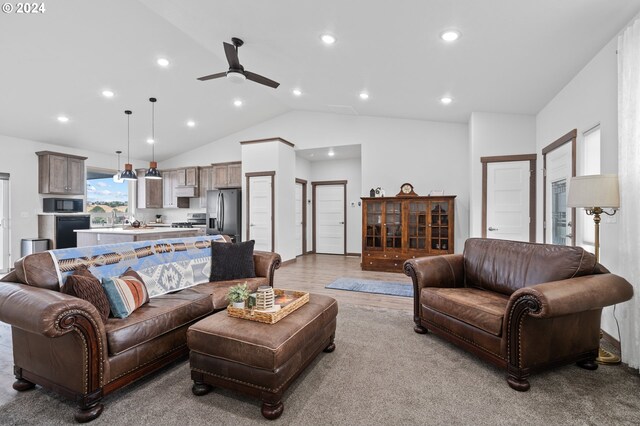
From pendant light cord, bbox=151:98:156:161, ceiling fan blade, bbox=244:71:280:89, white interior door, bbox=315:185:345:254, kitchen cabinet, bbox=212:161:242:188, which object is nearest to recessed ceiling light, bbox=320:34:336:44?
ceiling fan blade, bbox=244:71:280:89

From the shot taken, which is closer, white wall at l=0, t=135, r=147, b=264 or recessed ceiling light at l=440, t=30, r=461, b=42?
recessed ceiling light at l=440, t=30, r=461, b=42

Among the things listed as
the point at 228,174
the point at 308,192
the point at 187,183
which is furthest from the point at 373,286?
the point at 187,183

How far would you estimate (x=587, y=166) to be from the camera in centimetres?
322

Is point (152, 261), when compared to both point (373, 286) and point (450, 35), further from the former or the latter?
point (450, 35)

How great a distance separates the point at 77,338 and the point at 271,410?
3.76ft

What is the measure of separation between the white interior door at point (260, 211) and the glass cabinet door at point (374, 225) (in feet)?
6.67

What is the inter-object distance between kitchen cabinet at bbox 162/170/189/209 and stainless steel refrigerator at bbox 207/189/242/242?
154cm

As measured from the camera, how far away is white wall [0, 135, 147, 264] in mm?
5828

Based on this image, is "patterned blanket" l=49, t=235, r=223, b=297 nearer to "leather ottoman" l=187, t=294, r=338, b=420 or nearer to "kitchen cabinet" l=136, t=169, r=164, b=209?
"leather ottoman" l=187, t=294, r=338, b=420

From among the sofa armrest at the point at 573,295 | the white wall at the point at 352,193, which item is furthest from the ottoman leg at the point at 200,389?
the white wall at the point at 352,193

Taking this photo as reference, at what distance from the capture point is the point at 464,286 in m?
3.16

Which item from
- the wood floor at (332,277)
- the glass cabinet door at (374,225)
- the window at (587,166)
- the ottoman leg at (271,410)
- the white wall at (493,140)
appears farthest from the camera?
the glass cabinet door at (374,225)

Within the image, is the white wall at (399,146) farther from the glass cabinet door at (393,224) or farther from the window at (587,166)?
the window at (587,166)

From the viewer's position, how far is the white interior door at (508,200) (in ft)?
15.7
